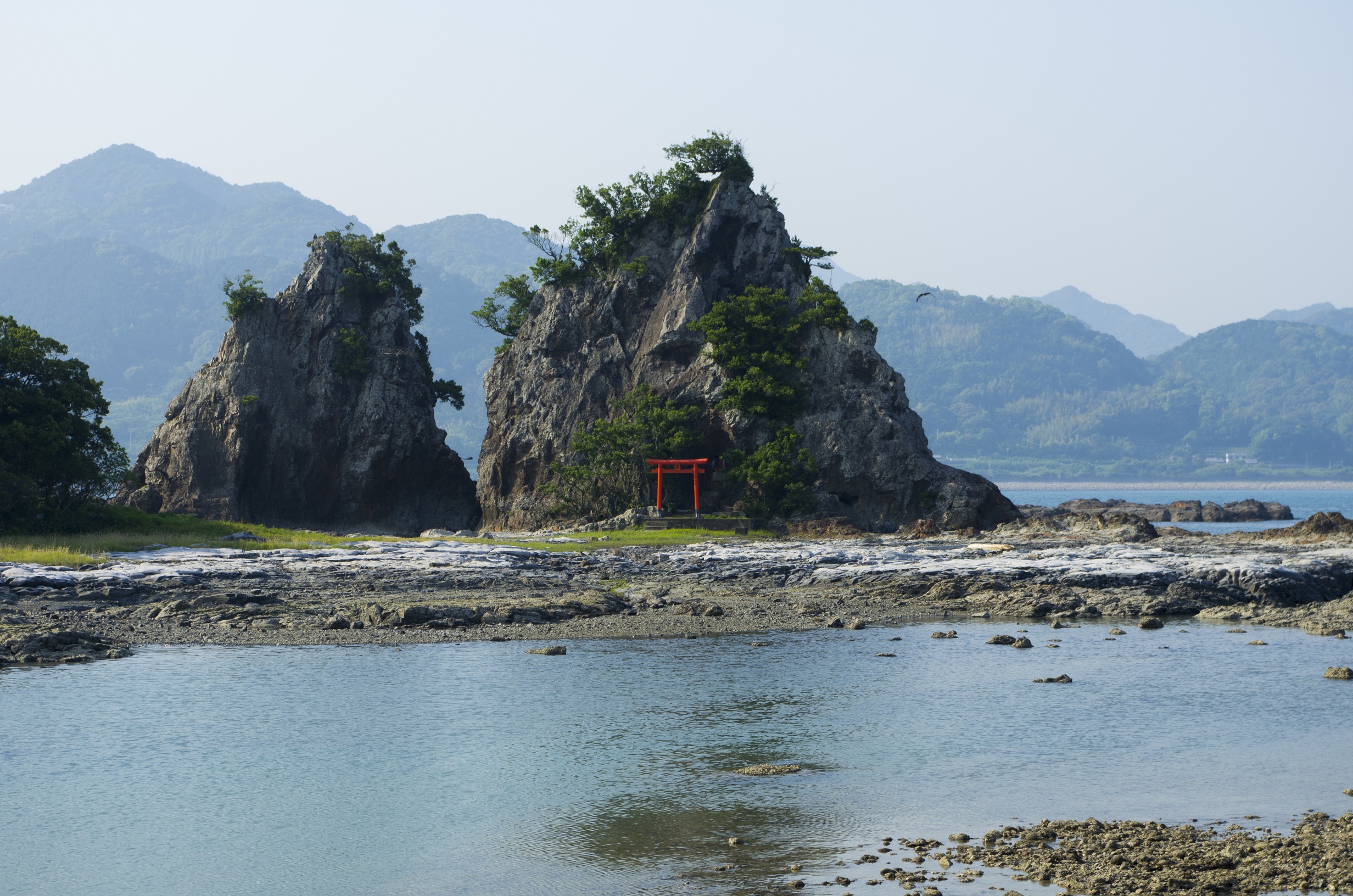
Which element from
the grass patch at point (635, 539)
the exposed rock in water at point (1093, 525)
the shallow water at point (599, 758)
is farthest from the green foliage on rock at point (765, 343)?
the shallow water at point (599, 758)


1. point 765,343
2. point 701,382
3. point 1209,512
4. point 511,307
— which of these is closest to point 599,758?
point 701,382

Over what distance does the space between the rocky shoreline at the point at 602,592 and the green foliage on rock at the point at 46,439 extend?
9.95m

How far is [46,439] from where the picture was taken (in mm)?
50312

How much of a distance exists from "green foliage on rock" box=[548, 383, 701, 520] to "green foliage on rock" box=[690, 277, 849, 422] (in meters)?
4.04

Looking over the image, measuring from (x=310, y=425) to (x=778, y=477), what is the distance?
37487mm

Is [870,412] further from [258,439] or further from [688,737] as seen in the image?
[688,737]

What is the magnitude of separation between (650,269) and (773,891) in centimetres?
7221

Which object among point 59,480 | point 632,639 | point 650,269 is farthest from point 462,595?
point 650,269

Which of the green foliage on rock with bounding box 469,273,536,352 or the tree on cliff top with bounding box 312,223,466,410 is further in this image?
the green foliage on rock with bounding box 469,273,536,352

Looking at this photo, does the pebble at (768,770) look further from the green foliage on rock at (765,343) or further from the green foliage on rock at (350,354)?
the green foliage on rock at (350,354)

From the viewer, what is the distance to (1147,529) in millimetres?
64312

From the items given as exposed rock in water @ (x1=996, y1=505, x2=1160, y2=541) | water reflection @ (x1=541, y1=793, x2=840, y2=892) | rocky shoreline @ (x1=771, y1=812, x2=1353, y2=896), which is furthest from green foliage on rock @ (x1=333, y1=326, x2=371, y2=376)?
rocky shoreline @ (x1=771, y1=812, x2=1353, y2=896)

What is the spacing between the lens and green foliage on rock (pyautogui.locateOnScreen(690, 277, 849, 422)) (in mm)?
72000

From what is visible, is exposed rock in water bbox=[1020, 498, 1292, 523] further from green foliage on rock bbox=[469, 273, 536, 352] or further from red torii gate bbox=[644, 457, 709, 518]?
green foliage on rock bbox=[469, 273, 536, 352]
